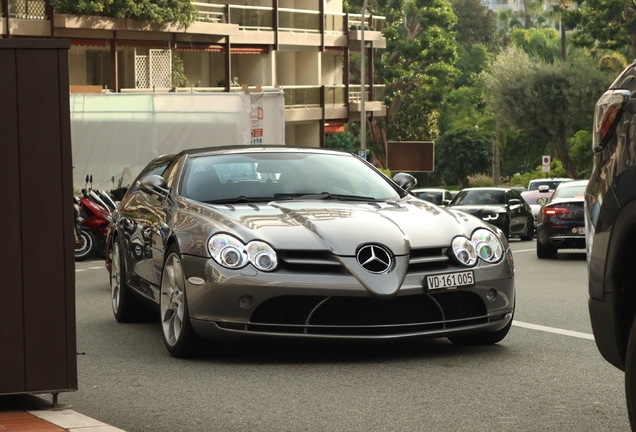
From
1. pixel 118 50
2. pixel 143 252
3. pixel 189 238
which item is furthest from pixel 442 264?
pixel 118 50

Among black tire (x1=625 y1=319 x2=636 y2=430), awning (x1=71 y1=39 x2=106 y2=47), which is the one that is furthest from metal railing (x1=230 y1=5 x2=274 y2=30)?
black tire (x1=625 y1=319 x2=636 y2=430)

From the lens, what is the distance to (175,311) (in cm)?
861

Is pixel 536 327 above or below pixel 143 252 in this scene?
below

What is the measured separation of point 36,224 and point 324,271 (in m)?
2.30

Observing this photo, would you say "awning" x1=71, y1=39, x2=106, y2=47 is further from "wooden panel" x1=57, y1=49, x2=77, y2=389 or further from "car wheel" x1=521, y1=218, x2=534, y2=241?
"wooden panel" x1=57, y1=49, x2=77, y2=389

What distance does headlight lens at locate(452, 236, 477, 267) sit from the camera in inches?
327

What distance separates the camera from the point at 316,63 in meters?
55.8

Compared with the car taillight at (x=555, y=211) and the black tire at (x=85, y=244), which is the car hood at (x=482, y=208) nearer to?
the car taillight at (x=555, y=211)

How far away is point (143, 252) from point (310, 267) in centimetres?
225

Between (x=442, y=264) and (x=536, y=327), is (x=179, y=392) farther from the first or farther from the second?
(x=536, y=327)

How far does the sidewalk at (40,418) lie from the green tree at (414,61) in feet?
213

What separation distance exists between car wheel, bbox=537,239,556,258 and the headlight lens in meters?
13.8

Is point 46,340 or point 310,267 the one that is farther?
point 310,267

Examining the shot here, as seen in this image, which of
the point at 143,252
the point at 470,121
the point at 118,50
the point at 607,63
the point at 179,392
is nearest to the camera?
the point at 179,392
